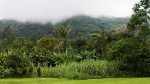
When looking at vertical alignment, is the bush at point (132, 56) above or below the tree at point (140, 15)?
below

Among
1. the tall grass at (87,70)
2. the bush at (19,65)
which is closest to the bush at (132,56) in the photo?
the tall grass at (87,70)

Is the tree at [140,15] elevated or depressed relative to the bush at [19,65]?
elevated

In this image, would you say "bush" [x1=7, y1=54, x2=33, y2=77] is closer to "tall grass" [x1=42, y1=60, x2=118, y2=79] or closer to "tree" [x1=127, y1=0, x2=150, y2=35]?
"tall grass" [x1=42, y1=60, x2=118, y2=79]

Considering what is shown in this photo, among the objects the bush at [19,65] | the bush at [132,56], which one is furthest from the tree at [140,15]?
the bush at [19,65]

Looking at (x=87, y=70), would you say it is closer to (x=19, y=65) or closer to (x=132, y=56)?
(x=132, y=56)

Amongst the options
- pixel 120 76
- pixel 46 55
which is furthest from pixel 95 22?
pixel 120 76

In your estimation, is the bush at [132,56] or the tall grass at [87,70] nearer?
the tall grass at [87,70]

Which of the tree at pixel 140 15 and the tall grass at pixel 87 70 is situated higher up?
the tree at pixel 140 15

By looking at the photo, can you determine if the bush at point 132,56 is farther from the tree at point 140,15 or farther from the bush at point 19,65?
the bush at point 19,65

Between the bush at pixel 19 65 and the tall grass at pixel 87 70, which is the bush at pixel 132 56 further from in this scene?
the bush at pixel 19 65

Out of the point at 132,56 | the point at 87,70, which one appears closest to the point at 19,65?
the point at 87,70

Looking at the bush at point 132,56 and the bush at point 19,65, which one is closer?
the bush at point 19,65

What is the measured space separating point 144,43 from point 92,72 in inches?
201

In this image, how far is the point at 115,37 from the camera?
43.4 metres
